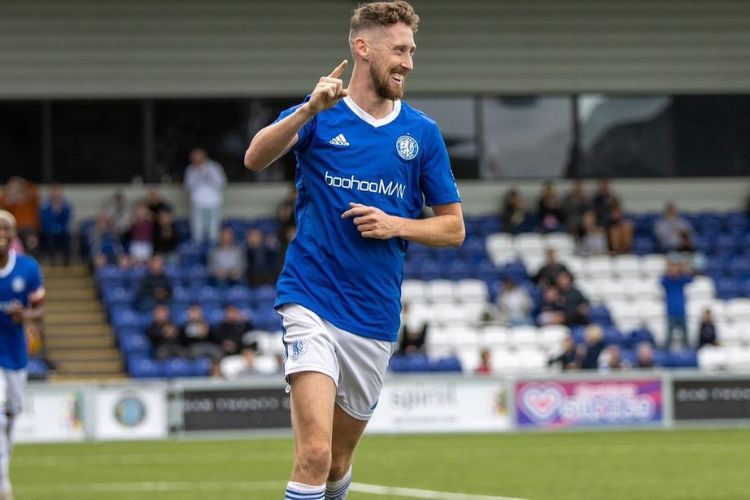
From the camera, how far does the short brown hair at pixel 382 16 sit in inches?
268

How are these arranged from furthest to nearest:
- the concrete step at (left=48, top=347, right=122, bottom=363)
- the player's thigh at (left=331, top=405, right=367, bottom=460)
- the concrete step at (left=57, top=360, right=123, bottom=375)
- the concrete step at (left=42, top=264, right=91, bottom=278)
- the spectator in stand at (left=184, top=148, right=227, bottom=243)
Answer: the concrete step at (left=42, top=264, right=91, bottom=278)
the spectator in stand at (left=184, top=148, right=227, bottom=243)
the concrete step at (left=48, top=347, right=122, bottom=363)
the concrete step at (left=57, top=360, right=123, bottom=375)
the player's thigh at (left=331, top=405, right=367, bottom=460)

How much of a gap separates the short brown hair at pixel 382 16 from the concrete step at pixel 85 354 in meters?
18.5

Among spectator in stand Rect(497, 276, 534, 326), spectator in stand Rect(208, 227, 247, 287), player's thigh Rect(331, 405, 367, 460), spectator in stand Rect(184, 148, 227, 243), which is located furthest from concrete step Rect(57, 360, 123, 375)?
player's thigh Rect(331, 405, 367, 460)

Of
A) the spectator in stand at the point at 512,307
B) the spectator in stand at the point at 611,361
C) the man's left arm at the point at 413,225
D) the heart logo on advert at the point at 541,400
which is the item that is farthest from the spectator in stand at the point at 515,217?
→ the man's left arm at the point at 413,225

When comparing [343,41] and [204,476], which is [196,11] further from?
[204,476]

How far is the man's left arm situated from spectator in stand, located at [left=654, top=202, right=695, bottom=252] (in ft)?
69.7

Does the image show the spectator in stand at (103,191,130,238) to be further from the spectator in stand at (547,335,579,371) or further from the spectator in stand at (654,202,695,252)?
the spectator in stand at (654,202,695,252)

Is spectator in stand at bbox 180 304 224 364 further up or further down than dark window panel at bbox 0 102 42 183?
further down

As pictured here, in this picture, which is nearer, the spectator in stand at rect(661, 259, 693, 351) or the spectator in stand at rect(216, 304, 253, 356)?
the spectator in stand at rect(216, 304, 253, 356)

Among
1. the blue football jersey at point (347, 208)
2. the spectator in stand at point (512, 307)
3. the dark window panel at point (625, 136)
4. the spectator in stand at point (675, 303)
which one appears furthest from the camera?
the dark window panel at point (625, 136)

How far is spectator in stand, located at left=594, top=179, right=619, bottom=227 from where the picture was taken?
92.8 feet

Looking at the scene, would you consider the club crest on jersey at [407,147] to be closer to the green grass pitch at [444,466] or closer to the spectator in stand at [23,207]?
the green grass pitch at [444,466]

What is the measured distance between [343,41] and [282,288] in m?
22.4

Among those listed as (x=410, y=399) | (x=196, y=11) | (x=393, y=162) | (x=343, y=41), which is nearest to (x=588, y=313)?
(x=410, y=399)
